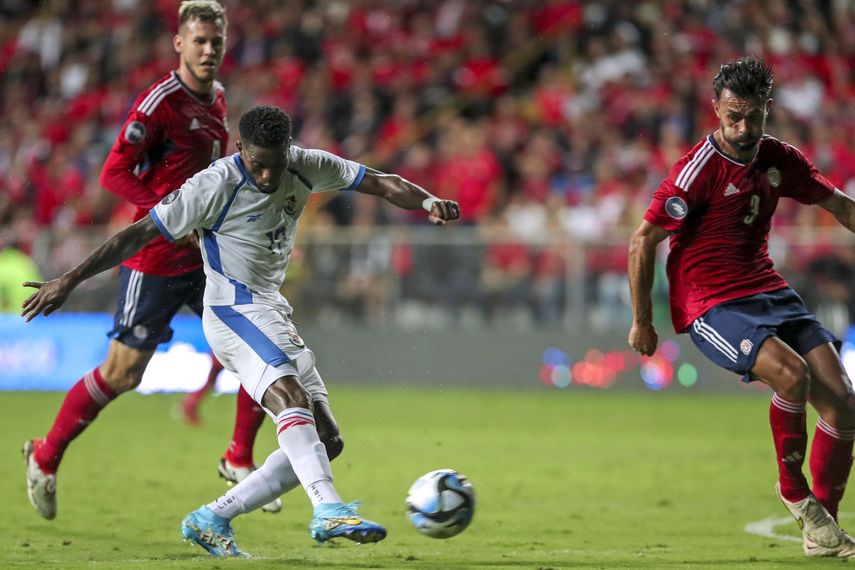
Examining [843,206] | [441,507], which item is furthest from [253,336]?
[843,206]

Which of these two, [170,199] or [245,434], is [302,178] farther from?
[245,434]

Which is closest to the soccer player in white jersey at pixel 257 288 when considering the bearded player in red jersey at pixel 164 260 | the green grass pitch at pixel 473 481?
the green grass pitch at pixel 473 481

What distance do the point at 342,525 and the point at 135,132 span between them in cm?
299

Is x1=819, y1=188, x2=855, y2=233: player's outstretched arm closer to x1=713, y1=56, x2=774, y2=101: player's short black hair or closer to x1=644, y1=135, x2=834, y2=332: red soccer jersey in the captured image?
x1=644, y1=135, x2=834, y2=332: red soccer jersey

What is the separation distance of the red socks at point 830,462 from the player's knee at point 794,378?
17.3 inches

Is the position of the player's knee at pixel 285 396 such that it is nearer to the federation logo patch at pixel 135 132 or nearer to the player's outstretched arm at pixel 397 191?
the player's outstretched arm at pixel 397 191

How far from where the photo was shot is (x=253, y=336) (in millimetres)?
6262

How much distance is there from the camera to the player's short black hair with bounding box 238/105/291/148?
602cm

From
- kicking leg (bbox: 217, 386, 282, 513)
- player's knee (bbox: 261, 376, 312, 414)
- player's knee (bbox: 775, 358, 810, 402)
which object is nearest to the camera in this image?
player's knee (bbox: 261, 376, 312, 414)

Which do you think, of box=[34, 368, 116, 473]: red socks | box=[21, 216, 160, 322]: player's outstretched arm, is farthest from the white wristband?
box=[34, 368, 116, 473]: red socks

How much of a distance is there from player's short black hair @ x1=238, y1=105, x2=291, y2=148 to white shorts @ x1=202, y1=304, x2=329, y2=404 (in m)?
0.83

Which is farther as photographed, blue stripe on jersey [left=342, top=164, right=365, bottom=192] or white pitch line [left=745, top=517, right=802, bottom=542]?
white pitch line [left=745, top=517, right=802, bottom=542]

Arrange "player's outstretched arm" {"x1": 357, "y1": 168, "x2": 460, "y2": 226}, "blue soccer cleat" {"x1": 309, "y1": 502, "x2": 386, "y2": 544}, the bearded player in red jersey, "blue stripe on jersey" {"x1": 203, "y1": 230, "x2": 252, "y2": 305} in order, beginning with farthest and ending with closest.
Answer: the bearded player in red jersey
"player's outstretched arm" {"x1": 357, "y1": 168, "x2": 460, "y2": 226}
"blue stripe on jersey" {"x1": 203, "y1": 230, "x2": 252, "y2": 305}
"blue soccer cleat" {"x1": 309, "y1": 502, "x2": 386, "y2": 544}

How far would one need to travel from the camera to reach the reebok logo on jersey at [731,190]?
21.5ft
